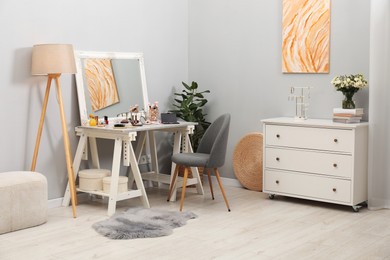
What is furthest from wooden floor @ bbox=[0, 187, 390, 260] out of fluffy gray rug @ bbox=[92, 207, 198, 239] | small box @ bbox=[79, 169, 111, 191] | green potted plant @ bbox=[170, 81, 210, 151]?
green potted plant @ bbox=[170, 81, 210, 151]

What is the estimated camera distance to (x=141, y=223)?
435 cm

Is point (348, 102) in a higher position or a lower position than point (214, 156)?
higher

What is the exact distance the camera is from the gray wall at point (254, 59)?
5.02 meters

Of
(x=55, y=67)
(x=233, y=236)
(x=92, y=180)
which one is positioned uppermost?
(x=55, y=67)

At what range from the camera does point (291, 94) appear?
544 centimetres

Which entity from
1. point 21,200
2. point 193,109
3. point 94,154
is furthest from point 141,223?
point 193,109

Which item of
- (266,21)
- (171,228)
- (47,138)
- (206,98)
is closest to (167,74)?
(206,98)

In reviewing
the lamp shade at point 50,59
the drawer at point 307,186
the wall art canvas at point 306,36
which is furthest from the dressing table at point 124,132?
the wall art canvas at point 306,36

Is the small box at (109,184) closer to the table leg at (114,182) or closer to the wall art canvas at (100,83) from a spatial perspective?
the table leg at (114,182)

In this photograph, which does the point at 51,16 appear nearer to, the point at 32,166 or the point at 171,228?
the point at 32,166

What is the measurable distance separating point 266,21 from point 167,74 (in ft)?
3.64

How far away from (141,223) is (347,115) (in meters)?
1.85

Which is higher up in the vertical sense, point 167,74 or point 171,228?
point 167,74

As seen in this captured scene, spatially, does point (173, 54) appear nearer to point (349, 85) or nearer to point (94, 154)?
point (94, 154)
